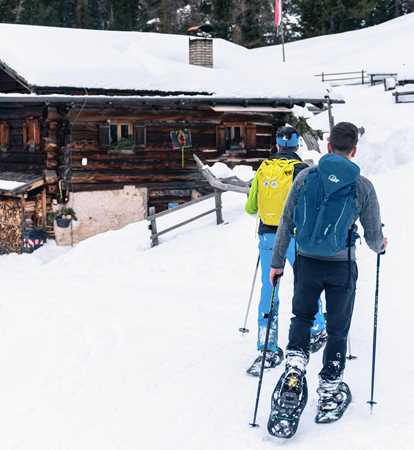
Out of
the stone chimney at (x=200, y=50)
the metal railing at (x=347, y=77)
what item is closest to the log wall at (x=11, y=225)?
the stone chimney at (x=200, y=50)

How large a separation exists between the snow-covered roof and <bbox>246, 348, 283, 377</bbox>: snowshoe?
13879 millimetres

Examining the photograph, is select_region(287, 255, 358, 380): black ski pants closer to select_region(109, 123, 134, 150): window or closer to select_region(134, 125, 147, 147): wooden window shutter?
select_region(109, 123, 134, 150): window

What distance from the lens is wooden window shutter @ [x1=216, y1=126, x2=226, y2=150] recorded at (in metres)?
21.8

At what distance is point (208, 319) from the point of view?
8227mm

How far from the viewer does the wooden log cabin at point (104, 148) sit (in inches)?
778

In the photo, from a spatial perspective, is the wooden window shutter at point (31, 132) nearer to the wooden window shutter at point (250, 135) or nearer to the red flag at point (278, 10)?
the wooden window shutter at point (250, 135)

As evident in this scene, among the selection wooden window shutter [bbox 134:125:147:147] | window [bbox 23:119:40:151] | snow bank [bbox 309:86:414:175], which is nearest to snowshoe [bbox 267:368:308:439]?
wooden window shutter [bbox 134:125:147:147]

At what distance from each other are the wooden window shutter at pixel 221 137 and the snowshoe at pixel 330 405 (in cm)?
1734

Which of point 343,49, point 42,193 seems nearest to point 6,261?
point 42,193

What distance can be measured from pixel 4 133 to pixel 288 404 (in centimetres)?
1898

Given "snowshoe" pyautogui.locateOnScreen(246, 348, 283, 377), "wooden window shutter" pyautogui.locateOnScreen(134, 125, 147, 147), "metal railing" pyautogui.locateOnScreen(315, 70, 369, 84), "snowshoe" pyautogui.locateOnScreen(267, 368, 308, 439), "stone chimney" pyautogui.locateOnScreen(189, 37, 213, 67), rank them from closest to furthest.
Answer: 1. "snowshoe" pyautogui.locateOnScreen(267, 368, 308, 439)
2. "snowshoe" pyautogui.locateOnScreen(246, 348, 283, 377)
3. "wooden window shutter" pyautogui.locateOnScreen(134, 125, 147, 147)
4. "stone chimney" pyautogui.locateOnScreen(189, 37, 213, 67)
5. "metal railing" pyautogui.locateOnScreen(315, 70, 369, 84)

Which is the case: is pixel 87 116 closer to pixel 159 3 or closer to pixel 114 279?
pixel 114 279

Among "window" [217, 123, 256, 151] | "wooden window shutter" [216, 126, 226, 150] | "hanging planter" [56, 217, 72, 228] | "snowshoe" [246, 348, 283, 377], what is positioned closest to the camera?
"snowshoe" [246, 348, 283, 377]

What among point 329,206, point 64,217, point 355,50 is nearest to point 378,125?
point 64,217
